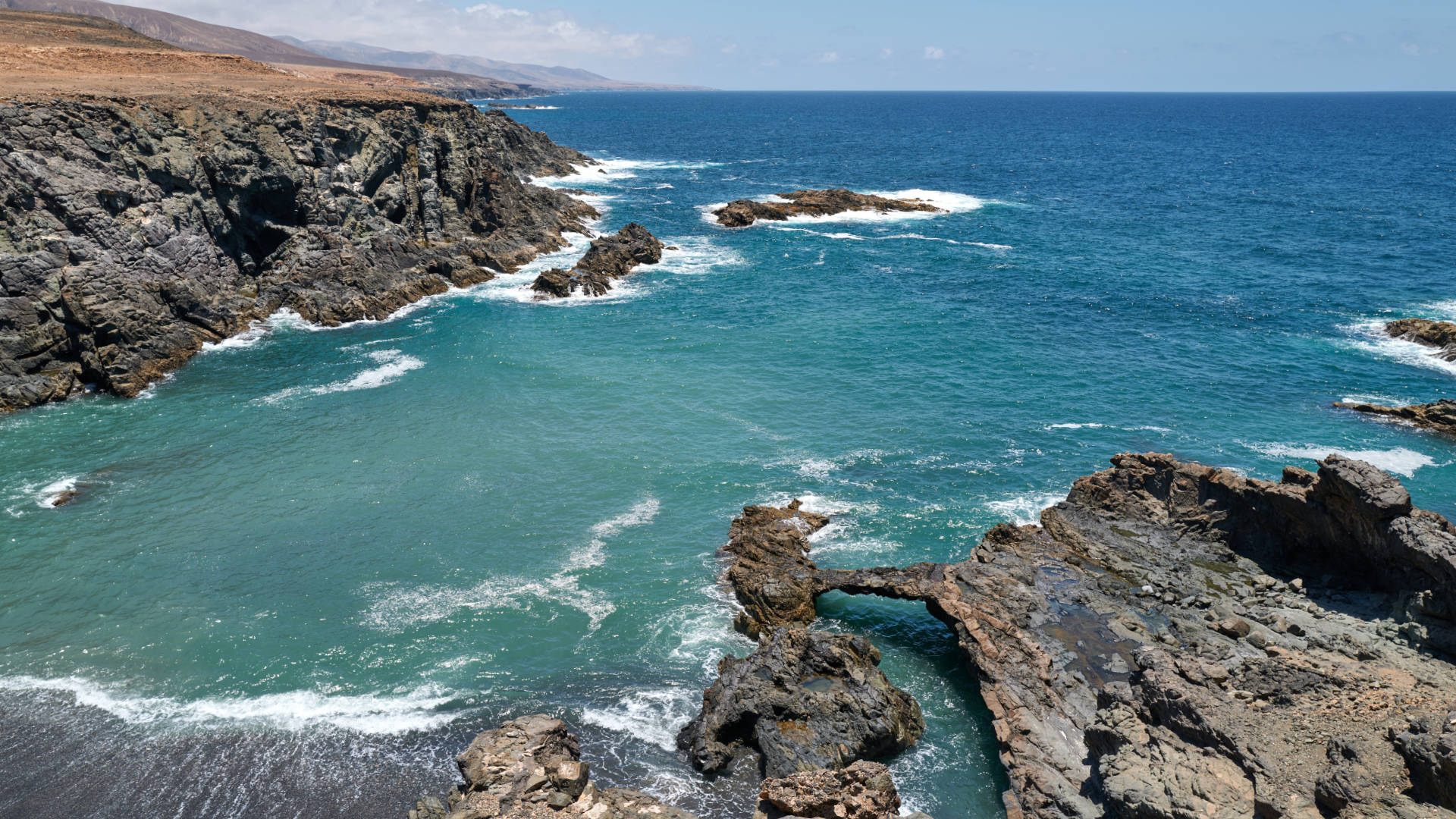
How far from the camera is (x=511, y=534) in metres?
30.6

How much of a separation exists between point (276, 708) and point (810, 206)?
271ft

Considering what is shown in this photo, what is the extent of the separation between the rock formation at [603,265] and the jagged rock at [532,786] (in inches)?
1783

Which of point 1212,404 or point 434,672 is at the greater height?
point 1212,404

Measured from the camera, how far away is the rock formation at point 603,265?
200 feet

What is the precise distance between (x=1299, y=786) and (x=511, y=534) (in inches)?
947

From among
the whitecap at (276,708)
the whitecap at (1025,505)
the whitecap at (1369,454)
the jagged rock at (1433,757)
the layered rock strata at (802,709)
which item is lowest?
the whitecap at (276,708)

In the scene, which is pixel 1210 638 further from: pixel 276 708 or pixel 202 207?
pixel 202 207

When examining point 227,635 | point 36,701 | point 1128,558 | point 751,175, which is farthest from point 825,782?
point 751,175

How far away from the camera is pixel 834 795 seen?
16.8 meters

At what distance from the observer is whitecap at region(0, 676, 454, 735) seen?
2173 cm

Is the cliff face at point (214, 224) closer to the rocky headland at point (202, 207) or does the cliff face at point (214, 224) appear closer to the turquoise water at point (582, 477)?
the rocky headland at point (202, 207)

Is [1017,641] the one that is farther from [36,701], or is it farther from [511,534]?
[36,701]

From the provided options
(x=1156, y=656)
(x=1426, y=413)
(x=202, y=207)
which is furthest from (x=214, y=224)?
→ (x=1426, y=413)

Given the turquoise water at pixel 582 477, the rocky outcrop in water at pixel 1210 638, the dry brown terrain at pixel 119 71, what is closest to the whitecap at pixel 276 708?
the turquoise water at pixel 582 477
